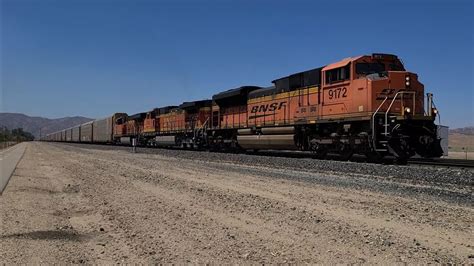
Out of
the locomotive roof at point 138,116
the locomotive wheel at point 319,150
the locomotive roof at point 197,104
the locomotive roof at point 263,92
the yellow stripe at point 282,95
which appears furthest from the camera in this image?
the locomotive roof at point 138,116

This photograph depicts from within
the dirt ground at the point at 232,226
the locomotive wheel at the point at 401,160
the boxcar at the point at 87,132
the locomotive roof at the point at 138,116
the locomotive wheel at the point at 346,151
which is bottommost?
the dirt ground at the point at 232,226

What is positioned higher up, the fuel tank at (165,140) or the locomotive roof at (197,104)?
the locomotive roof at (197,104)

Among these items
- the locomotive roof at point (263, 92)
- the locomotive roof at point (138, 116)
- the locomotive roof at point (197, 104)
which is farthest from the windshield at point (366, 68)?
the locomotive roof at point (138, 116)

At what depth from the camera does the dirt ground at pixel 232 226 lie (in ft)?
15.1

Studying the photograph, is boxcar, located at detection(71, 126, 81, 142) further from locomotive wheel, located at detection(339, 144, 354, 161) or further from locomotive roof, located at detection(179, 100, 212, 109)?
locomotive wheel, located at detection(339, 144, 354, 161)

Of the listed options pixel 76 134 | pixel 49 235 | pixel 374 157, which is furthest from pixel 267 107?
pixel 76 134

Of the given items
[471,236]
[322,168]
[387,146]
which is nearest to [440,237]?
[471,236]

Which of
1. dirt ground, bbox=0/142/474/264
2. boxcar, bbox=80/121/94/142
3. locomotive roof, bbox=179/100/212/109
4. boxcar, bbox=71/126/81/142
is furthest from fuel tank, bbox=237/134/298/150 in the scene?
boxcar, bbox=71/126/81/142

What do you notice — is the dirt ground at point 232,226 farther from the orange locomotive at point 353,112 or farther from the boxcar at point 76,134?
the boxcar at point 76,134

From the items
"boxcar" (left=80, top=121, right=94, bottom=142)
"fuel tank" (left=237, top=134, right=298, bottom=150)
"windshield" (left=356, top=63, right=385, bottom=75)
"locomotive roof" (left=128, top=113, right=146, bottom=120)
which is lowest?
"fuel tank" (left=237, top=134, right=298, bottom=150)

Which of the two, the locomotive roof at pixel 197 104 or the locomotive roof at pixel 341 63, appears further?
the locomotive roof at pixel 197 104

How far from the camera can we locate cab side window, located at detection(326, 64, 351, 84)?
56.1ft

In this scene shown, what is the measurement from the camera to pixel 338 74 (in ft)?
57.6

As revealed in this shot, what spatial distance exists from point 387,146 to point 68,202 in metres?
10.6
